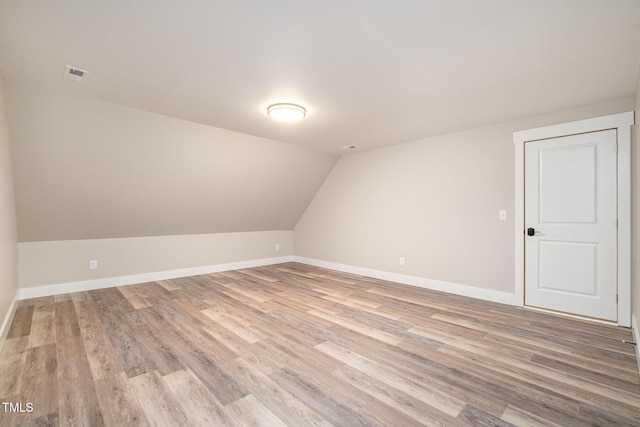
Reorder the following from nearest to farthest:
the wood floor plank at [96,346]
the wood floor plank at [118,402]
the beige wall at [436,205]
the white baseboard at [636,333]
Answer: the wood floor plank at [118,402]
the wood floor plank at [96,346]
the white baseboard at [636,333]
the beige wall at [436,205]

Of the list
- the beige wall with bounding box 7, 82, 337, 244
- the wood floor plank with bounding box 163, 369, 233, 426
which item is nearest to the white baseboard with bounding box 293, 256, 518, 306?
the beige wall with bounding box 7, 82, 337, 244

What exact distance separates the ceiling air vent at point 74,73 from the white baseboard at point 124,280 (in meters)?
3.07

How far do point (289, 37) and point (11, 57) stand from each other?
2125 mm

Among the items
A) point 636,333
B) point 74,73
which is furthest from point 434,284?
point 74,73

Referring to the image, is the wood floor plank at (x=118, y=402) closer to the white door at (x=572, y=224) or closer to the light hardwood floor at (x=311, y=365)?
the light hardwood floor at (x=311, y=365)

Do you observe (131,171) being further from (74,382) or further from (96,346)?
Answer: (74,382)

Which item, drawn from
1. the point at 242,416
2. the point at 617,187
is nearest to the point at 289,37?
the point at 242,416

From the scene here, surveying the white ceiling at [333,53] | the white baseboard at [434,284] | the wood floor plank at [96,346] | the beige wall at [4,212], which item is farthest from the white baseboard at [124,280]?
the white ceiling at [333,53]

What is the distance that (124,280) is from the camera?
454 cm

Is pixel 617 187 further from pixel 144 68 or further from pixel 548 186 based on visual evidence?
pixel 144 68

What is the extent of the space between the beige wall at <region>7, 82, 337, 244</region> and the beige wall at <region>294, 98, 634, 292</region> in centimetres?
108

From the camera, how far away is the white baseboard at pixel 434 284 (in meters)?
3.69

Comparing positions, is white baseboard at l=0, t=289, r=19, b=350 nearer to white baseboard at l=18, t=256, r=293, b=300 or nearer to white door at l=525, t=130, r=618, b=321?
white baseboard at l=18, t=256, r=293, b=300

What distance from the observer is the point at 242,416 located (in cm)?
162
